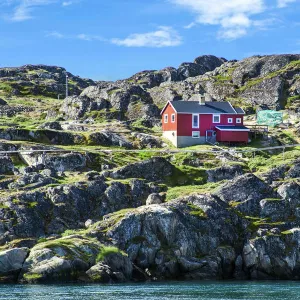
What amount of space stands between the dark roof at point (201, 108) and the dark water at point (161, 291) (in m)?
58.6

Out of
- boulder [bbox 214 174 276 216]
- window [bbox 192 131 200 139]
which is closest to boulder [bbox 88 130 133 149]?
window [bbox 192 131 200 139]

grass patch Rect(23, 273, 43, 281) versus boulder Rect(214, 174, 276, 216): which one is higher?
boulder Rect(214, 174, 276, 216)

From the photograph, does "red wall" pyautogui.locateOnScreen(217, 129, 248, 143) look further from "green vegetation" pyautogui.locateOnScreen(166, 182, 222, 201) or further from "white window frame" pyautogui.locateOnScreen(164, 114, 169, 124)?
"green vegetation" pyautogui.locateOnScreen(166, 182, 222, 201)

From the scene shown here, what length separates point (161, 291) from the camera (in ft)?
179

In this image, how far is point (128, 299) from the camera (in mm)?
48906

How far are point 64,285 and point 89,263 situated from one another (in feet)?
14.3

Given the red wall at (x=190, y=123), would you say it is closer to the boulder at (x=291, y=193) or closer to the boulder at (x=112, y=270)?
the boulder at (x=291, y=193)

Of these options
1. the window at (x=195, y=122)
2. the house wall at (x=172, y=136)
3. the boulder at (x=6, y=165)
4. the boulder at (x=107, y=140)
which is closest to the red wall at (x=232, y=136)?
the window at (x=195, y=122)

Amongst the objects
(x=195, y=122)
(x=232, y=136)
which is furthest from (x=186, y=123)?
(x=232, y=136)

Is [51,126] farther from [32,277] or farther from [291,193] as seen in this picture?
[32,277]

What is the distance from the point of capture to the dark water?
50469mm

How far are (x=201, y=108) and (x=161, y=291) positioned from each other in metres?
66.6

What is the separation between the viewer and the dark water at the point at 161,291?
50469 millimetres

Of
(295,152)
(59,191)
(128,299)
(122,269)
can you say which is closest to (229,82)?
(295,152)
